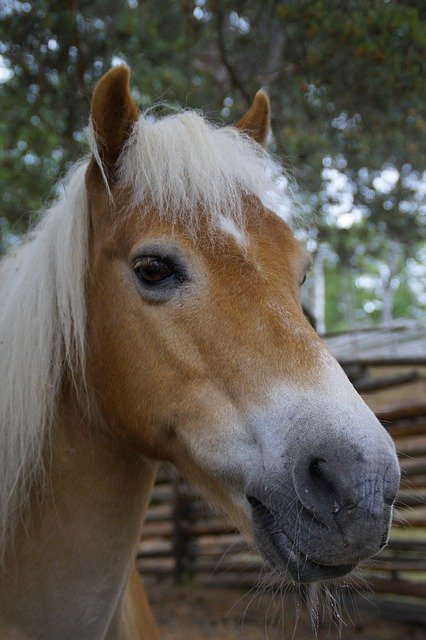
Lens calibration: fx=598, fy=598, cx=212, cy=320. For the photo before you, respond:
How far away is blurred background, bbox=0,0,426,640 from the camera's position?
482 centimetres

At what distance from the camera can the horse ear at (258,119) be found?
2.71 meters

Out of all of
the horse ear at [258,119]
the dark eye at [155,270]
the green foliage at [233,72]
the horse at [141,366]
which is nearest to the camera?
the horse at [141,366]

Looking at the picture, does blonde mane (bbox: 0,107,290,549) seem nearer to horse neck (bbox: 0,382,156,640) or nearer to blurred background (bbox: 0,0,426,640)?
horse neck (bbox: 0,382,156,640)

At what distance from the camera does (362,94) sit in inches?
213

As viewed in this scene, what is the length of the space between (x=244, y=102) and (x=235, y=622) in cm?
522

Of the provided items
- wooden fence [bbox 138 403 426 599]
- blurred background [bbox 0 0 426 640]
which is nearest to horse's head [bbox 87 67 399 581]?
blurred background [bbox 0 0 426 640]

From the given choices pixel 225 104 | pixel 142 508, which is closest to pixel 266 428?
pixel 142 508

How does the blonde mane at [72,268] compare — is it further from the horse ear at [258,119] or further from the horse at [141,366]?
the horse ear at [258,119]

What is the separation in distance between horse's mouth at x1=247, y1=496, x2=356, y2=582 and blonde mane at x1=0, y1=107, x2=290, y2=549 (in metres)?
0.87

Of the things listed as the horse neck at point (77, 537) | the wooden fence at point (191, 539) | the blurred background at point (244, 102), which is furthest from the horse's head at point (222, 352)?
the wooden fence at point (191, 539)

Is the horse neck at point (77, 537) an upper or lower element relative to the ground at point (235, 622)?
upper

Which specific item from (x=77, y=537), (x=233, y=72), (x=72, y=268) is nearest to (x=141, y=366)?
(x=72, y=268)

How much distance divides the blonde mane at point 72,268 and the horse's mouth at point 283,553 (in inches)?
34.2

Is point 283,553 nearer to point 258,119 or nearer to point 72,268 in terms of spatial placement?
point 72,268
